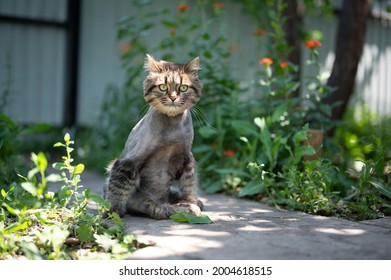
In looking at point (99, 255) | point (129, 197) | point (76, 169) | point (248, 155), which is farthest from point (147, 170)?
point (248, 155)

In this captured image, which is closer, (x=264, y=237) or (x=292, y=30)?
(x=264, y=237)

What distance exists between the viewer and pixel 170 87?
11.2 feet

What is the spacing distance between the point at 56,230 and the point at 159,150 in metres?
1.08

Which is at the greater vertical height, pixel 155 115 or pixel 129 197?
pixel 155 115

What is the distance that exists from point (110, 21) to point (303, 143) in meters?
4.66

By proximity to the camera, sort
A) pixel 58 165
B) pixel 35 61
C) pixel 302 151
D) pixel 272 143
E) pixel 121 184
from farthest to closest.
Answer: pixel 35 61
pixel 272 143
pixel 302 151
pixel 121 184
pixel 58 165

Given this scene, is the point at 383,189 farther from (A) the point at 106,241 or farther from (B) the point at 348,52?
(B) the point at 348,52

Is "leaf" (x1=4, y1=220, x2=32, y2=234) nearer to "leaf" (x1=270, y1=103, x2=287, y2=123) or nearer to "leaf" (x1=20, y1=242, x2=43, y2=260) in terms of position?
"leaf" (x1=20, y1=242, x2=43, y2=260)

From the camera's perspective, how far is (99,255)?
2793 mm

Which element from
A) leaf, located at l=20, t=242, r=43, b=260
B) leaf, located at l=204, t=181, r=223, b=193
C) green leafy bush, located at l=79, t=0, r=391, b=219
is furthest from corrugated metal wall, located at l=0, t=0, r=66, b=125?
leaf, located at l=20, t=242, r=43, b=260

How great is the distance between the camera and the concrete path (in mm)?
2607

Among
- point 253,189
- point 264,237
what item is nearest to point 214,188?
point 253,189

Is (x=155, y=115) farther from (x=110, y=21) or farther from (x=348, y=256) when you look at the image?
(x=110, y=21)

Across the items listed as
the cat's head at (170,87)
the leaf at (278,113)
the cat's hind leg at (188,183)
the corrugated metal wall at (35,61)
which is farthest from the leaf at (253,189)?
the corrugated metal wall at (35,61)
